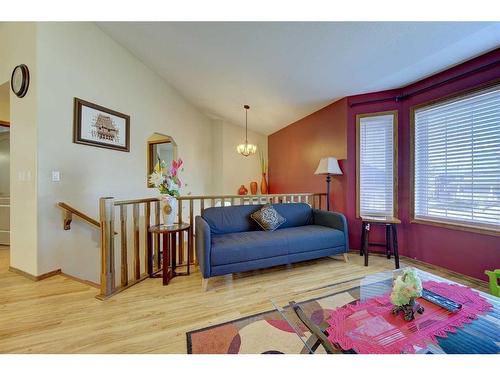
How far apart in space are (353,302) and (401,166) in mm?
2522

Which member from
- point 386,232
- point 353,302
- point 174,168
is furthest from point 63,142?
point 386,232

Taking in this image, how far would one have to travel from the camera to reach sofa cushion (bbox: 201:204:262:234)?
2.76 m

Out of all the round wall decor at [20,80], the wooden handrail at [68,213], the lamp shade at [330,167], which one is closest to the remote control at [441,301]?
the lamp shade at [330,167]

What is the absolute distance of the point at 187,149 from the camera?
4.88 m

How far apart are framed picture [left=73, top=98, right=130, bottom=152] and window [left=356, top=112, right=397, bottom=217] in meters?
3.68

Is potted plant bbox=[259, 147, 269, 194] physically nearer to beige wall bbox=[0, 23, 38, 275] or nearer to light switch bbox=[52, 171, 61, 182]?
light switch bbox=[52, 171, 61, 182]

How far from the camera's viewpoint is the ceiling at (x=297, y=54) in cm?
200

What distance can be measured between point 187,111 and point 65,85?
247 cm

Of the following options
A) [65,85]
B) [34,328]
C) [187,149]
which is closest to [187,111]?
[187,149]

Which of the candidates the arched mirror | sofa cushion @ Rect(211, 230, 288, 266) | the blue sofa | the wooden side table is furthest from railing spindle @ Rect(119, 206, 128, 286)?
the arched mirror

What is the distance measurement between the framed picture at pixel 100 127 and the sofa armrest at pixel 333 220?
3206mm

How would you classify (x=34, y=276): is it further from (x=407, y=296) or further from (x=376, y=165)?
(x=376, y=165)

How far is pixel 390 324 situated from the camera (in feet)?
3.85
